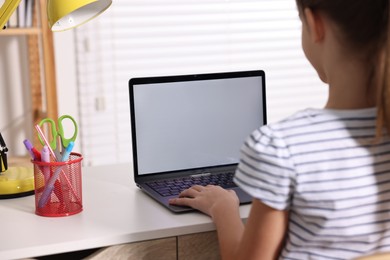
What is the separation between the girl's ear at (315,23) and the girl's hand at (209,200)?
42 centimetres

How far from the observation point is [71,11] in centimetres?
142

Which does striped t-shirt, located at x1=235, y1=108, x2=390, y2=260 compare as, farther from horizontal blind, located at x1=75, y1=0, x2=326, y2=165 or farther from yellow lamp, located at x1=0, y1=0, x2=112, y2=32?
horizontal blind, located at x1=75, y1=0, x2=326, y2=165

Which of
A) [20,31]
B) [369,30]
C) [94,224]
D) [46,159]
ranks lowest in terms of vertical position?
[94,224]

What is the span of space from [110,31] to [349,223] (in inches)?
92.5

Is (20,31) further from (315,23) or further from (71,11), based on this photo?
(315,23)

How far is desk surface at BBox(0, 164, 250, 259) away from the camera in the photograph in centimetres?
120

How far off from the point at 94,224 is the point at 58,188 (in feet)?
0.46

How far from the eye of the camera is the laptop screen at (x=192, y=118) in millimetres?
1566

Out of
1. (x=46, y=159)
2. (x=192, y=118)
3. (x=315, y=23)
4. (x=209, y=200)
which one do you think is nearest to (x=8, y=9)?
(x=46, y=159)

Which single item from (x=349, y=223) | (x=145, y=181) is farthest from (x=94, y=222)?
(x=349, y=223)

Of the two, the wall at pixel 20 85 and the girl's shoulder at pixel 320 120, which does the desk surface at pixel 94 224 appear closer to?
the girl's shoulder at pixel 320 120

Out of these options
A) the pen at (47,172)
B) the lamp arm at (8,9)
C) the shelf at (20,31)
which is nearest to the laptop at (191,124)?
the pen at (47,172)

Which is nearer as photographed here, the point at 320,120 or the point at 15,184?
the point at 320,120

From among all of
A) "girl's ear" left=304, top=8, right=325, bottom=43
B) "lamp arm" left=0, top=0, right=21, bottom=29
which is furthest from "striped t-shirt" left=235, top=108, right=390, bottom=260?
"lamp arm" left=0, top=0, right=21, bottom=29
